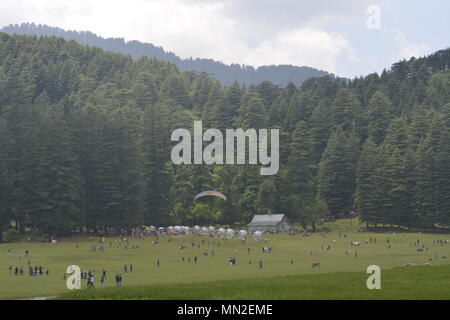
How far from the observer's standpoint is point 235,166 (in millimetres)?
112062

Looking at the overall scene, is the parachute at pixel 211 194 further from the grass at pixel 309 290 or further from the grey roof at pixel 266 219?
the grass at pixel 309 290

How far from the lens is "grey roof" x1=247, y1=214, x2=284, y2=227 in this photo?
94.4m

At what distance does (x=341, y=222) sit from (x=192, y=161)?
86.4ft

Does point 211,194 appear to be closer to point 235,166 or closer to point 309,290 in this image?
point 235,166

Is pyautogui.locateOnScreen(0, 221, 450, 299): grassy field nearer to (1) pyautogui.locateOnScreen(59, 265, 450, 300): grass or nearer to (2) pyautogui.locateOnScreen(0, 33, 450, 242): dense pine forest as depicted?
(1) pyautogui.locateOnScreen(59, 265, 450, 300): grass

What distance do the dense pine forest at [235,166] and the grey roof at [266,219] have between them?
10.4 ft

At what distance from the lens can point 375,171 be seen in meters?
98.9

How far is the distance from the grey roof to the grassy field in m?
11.6

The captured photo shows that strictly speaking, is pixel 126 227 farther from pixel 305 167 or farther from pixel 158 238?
pixel 305 167

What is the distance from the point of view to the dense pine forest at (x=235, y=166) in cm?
8019

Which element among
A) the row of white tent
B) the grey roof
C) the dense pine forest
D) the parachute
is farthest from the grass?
the parachute

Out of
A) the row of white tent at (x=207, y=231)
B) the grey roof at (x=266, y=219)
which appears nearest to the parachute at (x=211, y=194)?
the grey roof at (x=266, y=219)
